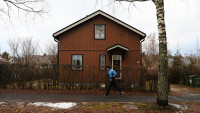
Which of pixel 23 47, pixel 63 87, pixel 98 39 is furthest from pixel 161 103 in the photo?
pixel 23 47

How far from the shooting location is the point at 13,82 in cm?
1345

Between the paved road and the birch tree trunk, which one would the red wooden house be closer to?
the paved road

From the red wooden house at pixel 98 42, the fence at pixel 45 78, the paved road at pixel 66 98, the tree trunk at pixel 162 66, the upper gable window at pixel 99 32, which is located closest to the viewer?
the tree trunk at pixel 162 66

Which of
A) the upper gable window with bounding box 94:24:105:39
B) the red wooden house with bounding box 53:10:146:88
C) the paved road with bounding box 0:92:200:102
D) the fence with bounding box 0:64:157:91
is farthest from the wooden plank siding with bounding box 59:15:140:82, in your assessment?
the paved road with bounding box 0:92:200:102

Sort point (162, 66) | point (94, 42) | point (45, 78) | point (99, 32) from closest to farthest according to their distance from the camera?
point (162, 66) < point (45, 78) < point (94, 42) < point (99, 32)

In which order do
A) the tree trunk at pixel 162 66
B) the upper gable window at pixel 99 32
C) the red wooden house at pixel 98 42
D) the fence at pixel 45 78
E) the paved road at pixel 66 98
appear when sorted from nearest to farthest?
1. the tree trunk at pixel 162 66
2. the paved road at pixel 66 98
3. the fence at pixel 45 78
4. the red wooden house at pixel 98 42
5. the upper gable window at pixel 99 32

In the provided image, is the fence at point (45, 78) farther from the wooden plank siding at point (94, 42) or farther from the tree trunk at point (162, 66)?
the tree trunk at point (162, 66)

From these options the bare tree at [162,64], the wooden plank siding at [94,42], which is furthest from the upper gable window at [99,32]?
the bare tree at [162,64]

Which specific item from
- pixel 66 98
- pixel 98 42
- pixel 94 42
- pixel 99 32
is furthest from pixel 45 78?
pixel 99 32

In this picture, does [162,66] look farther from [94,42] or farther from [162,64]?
[94,42]

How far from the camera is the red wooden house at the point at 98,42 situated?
16.7m

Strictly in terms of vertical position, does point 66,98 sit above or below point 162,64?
below

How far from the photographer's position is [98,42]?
1684cm

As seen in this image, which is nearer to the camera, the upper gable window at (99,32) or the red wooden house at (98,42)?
the red wooden house at (98,42)
